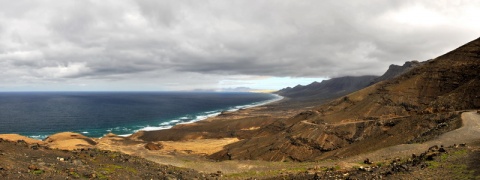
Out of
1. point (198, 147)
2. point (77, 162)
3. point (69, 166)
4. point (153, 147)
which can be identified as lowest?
point (198, 147)

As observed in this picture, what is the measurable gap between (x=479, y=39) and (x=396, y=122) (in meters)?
40.4

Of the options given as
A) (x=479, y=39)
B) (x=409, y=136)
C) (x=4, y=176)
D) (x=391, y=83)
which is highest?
(x=479, y=39)

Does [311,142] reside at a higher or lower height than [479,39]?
lower

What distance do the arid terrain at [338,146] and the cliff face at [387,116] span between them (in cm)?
20

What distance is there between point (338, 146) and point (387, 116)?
15.7m

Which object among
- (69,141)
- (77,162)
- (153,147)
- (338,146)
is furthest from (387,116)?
(69,141)

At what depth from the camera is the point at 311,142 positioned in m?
57.7

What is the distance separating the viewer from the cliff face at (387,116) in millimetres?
47688

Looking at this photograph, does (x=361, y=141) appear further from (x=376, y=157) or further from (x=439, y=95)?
(x=439, y=95)

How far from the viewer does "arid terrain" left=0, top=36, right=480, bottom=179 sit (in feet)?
66.4

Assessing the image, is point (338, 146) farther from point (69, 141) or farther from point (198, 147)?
point (69, 141)

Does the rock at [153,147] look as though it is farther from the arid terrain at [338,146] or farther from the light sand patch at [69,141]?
the light sand patch at [69,141]

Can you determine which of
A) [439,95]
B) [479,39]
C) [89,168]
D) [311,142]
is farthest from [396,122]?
[89,168]

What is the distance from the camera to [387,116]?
62125 mm
